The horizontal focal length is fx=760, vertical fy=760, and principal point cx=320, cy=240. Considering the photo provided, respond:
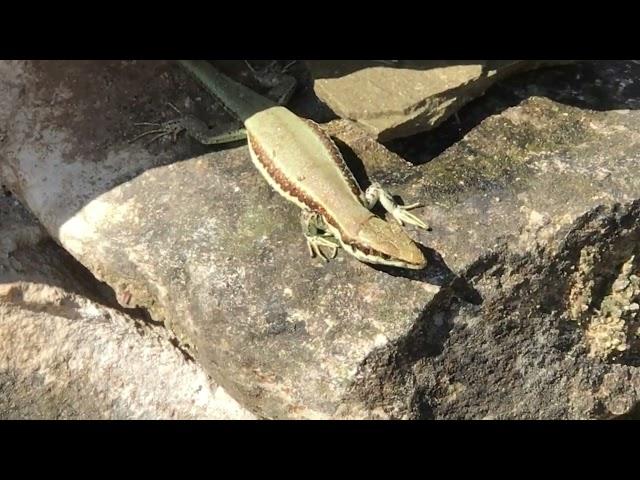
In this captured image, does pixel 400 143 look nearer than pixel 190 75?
Yes

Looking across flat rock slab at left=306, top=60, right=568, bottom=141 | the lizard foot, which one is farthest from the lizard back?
the lizard foot

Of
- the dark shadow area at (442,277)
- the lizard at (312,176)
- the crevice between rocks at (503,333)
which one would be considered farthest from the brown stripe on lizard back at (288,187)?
the crevice between rocks at (503,333)

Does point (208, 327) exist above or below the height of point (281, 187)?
below

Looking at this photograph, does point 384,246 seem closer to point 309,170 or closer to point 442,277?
point 442,277

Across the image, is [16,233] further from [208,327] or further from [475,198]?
[475,198]

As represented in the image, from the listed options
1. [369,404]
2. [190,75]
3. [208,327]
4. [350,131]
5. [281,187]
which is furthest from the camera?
[190,75]

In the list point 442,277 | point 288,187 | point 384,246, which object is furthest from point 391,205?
point 288,187

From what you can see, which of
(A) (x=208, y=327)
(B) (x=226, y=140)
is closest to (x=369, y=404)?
(A) (x=208, y=327)
